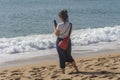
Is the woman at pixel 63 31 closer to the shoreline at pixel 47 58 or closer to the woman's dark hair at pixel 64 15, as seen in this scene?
the woman's dark hair at pixel 64 15

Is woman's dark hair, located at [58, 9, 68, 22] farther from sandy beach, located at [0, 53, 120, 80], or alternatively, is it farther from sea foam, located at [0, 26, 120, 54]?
sea foam, located at [0, 26, 120, 54]

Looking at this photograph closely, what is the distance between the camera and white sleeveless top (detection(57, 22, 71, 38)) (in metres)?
9.76

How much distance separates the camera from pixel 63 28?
9.78 m

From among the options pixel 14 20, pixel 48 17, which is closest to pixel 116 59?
pixel 14 20

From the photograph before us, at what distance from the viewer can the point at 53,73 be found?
10.2 metres

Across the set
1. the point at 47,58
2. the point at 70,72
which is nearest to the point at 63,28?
the point at 70,72

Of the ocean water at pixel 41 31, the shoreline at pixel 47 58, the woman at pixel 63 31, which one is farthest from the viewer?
the ocean water at pixel 41 31

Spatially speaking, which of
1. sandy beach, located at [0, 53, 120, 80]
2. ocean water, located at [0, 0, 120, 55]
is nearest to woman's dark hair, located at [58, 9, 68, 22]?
sandy beach, located at [0, 53, 120, 80]

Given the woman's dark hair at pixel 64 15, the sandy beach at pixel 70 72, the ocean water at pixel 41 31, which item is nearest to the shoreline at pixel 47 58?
the sandy beach at pixel 70 72

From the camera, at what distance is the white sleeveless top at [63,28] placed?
32.0 ft

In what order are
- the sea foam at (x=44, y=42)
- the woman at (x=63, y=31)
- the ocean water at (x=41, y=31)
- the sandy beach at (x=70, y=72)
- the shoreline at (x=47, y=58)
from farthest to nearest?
the ocean water at (x=41, y=31) → the sea foam at (x=44, y=42) → the shoreline at (x=47, y=58) → the woman at (x=63, y=31) → the sandy beach at (x=70, y=72)

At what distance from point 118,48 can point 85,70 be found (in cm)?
516

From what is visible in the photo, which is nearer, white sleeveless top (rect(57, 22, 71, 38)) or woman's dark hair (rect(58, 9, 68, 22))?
woman's dark hair (rect(58, 9, 68, 22))

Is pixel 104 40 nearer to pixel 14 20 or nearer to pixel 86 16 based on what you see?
pixel 14 20
